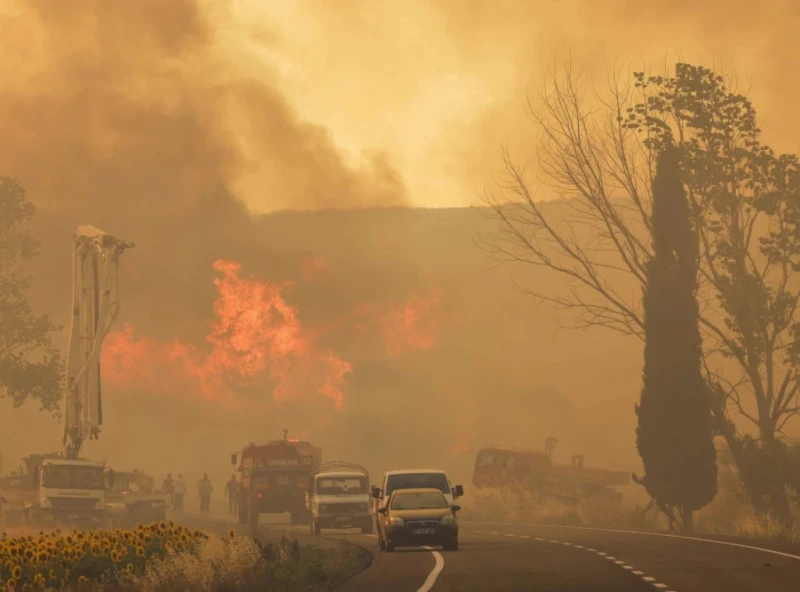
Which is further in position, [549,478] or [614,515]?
[549,478]

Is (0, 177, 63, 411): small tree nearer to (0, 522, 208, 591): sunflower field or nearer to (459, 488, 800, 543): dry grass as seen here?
(459, 488, 800, 543): dry grass

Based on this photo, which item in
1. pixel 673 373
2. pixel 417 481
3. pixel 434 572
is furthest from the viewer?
pixel 673 373

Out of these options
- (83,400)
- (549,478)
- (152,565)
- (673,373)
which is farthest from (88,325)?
(549,478)

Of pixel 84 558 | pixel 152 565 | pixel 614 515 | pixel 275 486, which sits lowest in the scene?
pixel 152 565

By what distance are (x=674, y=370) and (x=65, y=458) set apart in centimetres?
1932

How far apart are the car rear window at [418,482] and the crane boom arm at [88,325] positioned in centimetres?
936

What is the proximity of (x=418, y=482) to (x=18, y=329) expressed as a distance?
24.9 meters

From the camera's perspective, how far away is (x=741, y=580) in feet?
80.9

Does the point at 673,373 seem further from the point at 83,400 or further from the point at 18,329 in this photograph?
the point at 18,329

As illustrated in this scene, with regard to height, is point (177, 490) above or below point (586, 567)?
above

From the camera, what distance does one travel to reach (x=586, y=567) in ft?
92.9


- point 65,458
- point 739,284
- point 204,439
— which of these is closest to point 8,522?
point 65,458

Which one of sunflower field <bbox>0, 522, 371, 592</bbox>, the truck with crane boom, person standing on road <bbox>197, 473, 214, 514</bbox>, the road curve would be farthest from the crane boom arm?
person standing on road <bbox>197, 473, 214, 514</bbox>

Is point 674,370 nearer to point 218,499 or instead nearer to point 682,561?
point 682,561
